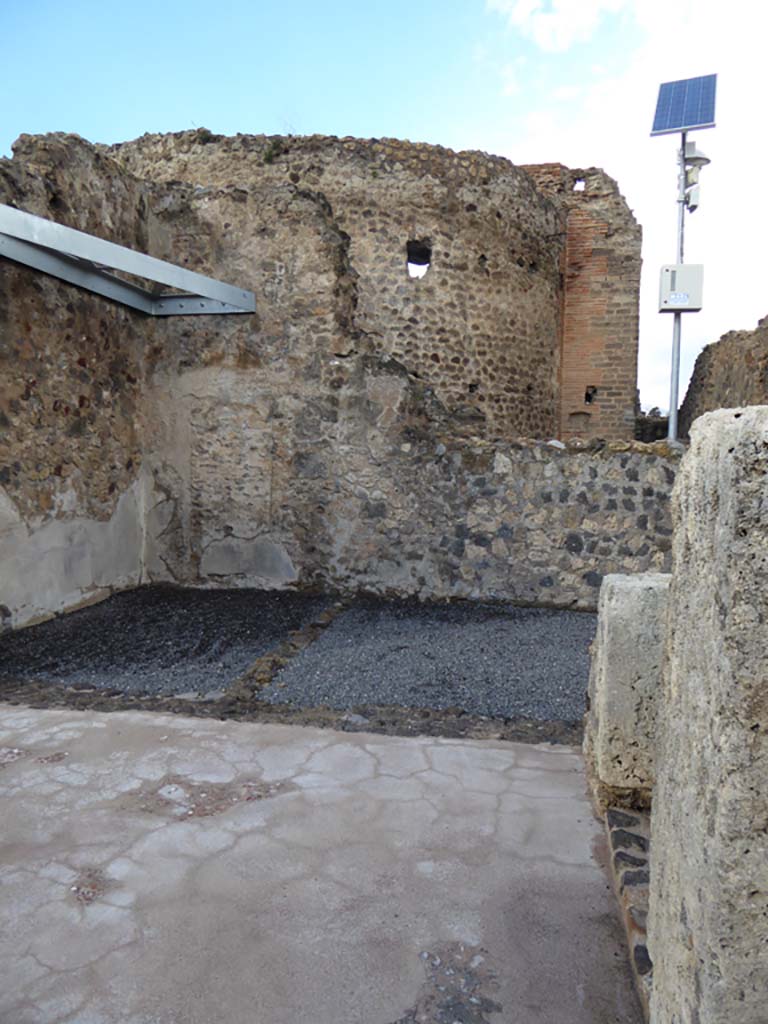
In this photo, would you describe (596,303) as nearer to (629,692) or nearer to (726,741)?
(629,692)

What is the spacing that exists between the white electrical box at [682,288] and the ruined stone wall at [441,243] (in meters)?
2.96

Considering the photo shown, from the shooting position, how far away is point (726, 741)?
100 centimetres

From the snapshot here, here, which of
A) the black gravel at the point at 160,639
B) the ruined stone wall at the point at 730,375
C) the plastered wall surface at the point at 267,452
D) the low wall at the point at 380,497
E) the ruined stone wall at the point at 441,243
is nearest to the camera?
the black gravel at the point at 160,639

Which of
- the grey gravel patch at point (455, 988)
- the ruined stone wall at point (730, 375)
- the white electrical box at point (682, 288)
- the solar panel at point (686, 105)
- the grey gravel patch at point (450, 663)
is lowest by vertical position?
the grey gravel patch at point (455, 988)

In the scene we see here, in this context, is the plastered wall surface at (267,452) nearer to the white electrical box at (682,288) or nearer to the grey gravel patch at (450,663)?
the grey gravel patch at (450,663)

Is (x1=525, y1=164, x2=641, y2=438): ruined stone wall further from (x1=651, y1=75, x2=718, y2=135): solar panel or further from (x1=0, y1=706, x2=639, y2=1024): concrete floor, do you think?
(x1=0, y1=706, x2=639, y2=1024): concrete floor

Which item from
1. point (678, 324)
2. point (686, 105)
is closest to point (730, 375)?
point (678, 324)

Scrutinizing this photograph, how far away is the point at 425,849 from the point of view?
2.48 m

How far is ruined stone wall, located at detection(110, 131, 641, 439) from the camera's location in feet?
34.7

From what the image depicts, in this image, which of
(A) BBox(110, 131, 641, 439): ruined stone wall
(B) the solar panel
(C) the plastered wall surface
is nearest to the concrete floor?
(C) the plastered wall surface

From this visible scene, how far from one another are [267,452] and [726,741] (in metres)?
5.78

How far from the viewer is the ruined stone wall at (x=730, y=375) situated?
9.63 metres

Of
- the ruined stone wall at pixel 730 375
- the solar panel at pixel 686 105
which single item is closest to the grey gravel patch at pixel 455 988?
the ruined stone wall at pixel 730 375

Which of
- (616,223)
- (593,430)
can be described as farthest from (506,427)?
(616,223)
